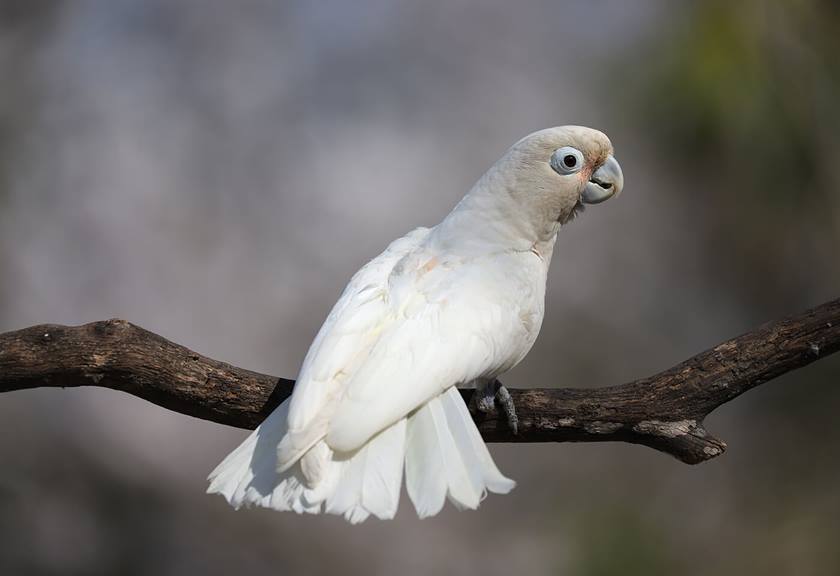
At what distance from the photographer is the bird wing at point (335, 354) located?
167 cm

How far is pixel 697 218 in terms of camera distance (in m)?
5.20

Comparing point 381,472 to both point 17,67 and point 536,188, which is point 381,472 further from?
point 17,67

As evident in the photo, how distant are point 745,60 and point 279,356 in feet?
10.2

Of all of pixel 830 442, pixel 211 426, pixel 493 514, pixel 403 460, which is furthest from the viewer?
pixel 830 442

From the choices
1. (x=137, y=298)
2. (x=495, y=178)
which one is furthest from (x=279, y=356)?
(x=495, y=178)

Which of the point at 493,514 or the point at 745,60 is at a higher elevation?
the point at 745,60

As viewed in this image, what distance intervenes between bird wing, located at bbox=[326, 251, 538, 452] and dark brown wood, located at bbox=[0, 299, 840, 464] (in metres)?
0.17

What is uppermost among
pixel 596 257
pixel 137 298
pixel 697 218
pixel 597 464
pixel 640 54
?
pixel 640 54

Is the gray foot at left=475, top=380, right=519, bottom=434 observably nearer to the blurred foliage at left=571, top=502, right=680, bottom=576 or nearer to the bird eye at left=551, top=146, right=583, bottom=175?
the bird eye at left=551, top=146, right=583, bottom=175

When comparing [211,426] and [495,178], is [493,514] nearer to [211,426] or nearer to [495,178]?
[211,426]

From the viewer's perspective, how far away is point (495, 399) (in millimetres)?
2000

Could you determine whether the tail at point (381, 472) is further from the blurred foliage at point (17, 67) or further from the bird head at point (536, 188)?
the blurred foliage at point (17, 67)

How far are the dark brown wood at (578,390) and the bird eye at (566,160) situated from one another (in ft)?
1.77

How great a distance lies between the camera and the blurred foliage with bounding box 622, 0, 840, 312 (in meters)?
5.12
